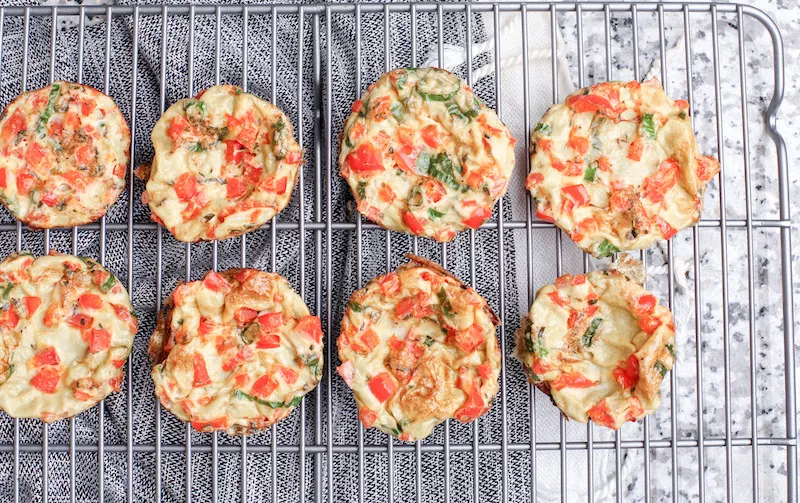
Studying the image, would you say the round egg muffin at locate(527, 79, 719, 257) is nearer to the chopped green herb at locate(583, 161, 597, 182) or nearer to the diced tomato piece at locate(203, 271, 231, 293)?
the chopped green herb at locate(583, 161, 597, 182)

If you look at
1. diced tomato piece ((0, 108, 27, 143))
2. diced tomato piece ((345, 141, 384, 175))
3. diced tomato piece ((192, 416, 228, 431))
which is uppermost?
diced tomato piece ((0, 108, 27, 143))

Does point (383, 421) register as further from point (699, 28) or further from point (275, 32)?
point (699, 28)

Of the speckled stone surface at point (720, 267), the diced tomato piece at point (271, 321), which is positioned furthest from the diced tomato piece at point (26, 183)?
the speckled stone surface at point (720, 267)

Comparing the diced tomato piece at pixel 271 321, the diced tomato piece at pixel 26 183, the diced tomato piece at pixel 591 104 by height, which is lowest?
the diced tomato piece at pixel 271 321

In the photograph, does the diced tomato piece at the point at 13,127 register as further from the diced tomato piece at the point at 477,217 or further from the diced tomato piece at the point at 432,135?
the diced tomato piece at the point at 477,217

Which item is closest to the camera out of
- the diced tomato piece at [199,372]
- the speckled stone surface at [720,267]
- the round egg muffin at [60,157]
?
the diced tomato piece at [199,372]

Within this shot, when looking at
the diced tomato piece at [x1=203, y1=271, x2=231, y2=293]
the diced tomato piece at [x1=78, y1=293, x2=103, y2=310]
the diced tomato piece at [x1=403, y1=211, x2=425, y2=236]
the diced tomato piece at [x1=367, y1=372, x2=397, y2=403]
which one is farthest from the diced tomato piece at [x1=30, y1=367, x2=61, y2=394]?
the diced tomato piece at [x1=403, y1=211, x2=425, y2=236]

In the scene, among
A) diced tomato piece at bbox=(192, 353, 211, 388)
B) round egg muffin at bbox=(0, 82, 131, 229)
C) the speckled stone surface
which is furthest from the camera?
the speckled stone surface
